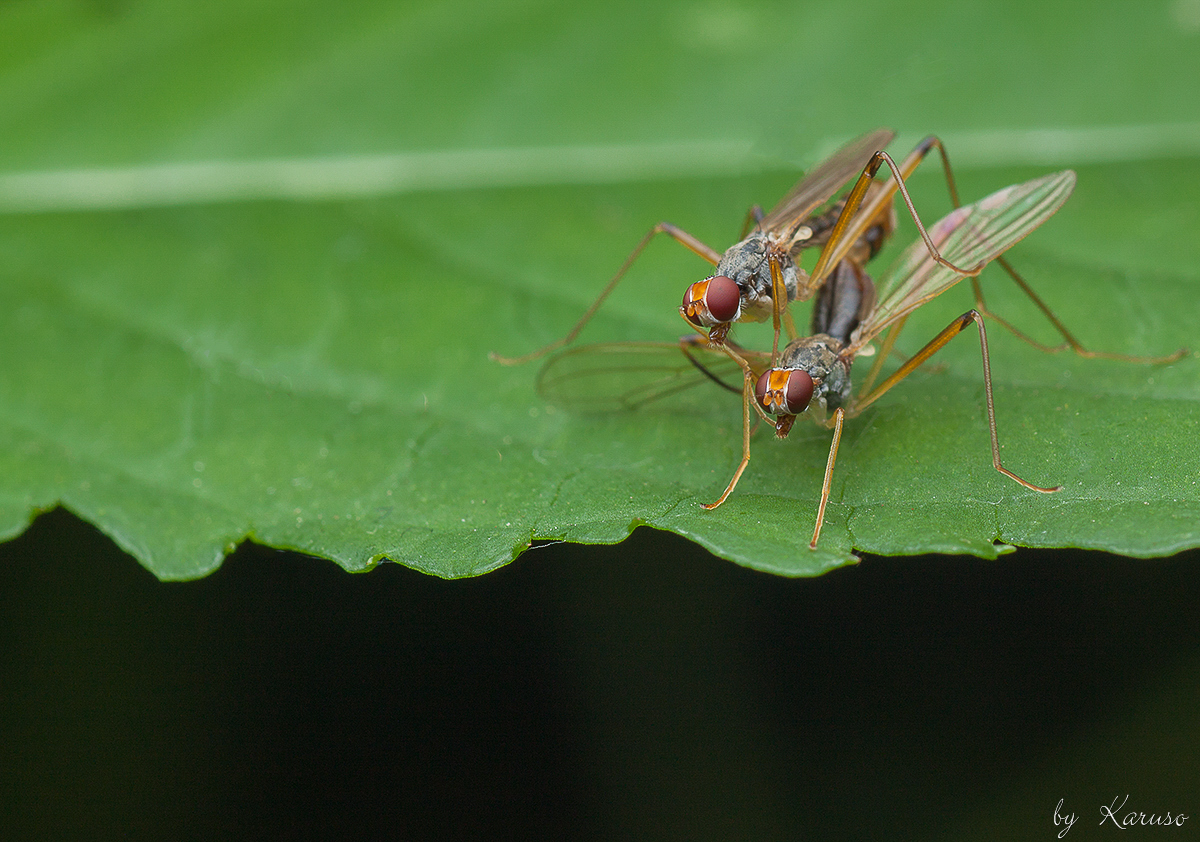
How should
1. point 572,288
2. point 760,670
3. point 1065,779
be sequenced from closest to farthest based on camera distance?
1. point 1065,779
2. point 760,670
3. point 572,288

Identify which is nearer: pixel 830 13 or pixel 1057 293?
pixel 1057 293

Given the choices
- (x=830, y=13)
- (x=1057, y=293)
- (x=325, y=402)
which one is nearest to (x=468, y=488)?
(x=325, y=402)

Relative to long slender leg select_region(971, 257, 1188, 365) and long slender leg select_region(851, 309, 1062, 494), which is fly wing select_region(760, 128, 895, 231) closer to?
long slender leg select_region(971, 257, 1188, 365)

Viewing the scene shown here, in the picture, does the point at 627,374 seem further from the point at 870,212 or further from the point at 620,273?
the point at 870,212

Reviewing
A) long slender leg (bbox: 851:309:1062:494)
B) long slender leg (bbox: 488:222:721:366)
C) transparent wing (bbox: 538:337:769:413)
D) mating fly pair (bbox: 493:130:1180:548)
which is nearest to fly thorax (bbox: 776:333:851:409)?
mating fly pair (bbox: 493:130:1180:548)

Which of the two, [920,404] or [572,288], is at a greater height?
[572,288]

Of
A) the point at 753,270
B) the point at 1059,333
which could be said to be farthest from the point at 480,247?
the point at 1059,333

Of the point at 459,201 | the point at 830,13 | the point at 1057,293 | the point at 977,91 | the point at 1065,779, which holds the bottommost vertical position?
the point at 1065,779

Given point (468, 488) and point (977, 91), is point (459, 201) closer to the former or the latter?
point (468, 488)
